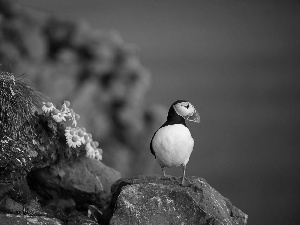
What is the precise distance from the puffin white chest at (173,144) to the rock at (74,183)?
4.04ft

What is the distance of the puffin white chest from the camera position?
19.4 feet

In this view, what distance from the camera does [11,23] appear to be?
11531mm

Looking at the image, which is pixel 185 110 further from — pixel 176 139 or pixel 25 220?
pixel 25 220

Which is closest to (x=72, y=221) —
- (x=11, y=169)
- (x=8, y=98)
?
(x=11, y=169)

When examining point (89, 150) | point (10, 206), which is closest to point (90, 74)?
point (89, 150)

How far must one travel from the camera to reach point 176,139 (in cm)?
591

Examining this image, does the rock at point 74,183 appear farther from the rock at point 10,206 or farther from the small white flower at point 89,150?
the rock at point 10,206

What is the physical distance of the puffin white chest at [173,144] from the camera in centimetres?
592

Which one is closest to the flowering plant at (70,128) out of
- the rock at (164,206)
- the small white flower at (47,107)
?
the small white flower at (47,107)

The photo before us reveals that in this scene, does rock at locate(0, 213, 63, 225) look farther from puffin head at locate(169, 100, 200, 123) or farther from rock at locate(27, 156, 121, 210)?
puffin head at locate(169, 100, 200, 123)

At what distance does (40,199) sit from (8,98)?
1.31m

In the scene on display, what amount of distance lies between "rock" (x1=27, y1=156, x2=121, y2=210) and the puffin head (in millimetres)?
1455

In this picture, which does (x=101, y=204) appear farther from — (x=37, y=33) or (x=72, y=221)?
(x=37, y=33)

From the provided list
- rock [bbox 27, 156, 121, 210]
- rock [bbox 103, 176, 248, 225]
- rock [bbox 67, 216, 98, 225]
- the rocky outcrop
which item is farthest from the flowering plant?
the rocky outcrop
